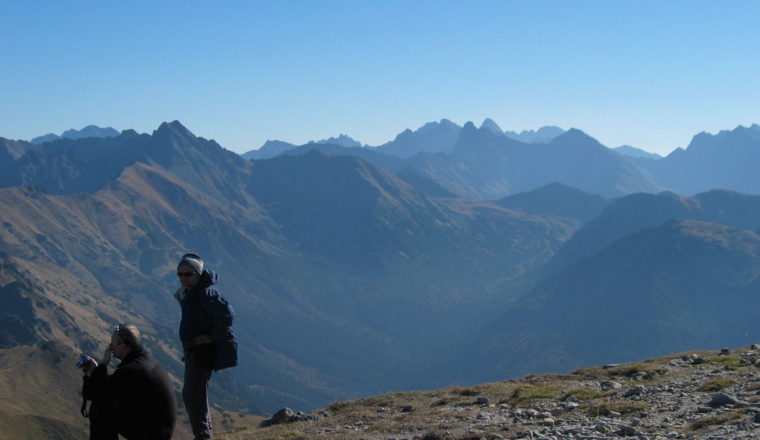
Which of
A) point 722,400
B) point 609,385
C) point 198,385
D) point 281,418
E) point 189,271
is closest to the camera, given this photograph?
point 189,271

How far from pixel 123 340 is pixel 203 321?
3.50 m

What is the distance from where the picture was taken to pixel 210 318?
1545 centimetres

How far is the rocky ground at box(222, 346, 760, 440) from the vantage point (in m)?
16.0

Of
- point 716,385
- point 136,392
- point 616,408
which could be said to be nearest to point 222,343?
point 136,392

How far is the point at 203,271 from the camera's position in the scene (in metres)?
15.8

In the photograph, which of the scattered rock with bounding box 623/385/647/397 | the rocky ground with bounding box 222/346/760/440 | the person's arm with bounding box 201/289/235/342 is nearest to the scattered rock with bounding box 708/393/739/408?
the rocky ground with bounding box 222/346/760/440

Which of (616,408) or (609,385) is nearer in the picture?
(616,408)

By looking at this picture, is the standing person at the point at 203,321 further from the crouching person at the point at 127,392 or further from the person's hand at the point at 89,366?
the person's hand at the point at 89,366

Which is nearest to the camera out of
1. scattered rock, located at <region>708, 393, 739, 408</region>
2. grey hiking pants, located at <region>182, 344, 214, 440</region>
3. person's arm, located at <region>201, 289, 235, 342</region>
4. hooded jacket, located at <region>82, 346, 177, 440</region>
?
hooded jacket, located at <region>82, 346, 177, 440</region>

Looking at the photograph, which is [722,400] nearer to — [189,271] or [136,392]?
[189,271]

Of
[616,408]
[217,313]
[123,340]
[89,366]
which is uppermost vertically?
[217,313]

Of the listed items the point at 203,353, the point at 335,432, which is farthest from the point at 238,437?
the point at 203,353

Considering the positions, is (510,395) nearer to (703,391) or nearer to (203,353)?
(703,391)

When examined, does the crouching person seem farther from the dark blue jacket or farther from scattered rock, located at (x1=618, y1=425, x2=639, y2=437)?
scattered rock, located at (x1=618, y1=425, x2=639, y2=437)
